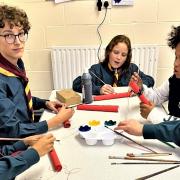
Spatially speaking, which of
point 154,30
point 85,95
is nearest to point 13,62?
point 85,95

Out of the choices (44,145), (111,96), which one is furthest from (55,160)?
(111,96)

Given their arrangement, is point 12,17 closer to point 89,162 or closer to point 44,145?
point 44,145

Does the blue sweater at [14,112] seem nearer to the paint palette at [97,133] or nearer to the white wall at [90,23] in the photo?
the paint palette at [97,133]

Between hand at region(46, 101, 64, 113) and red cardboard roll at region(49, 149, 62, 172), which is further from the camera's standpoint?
hand at region(46, 101, 64, 113)

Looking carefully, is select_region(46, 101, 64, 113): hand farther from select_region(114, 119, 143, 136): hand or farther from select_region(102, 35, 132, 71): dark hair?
select_region(102, 35, 132, 71): dark hair

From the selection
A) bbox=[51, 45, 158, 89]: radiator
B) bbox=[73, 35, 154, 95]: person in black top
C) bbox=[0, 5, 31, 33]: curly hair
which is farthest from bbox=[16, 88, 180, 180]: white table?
bbox=[51, 45, 158, 89]: radiator

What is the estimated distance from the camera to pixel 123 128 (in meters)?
1.08

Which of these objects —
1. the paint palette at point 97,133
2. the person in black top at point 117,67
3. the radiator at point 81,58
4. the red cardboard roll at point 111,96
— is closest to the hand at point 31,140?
the paint palette at point 97,133

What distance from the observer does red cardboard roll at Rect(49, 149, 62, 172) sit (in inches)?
35.1

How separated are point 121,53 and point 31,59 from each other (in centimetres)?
97

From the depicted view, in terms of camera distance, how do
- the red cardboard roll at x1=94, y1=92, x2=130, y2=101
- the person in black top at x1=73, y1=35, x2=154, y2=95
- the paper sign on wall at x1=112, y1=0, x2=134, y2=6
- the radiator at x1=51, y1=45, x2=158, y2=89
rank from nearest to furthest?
1. the red cardboard roll at x1=94, y1=92, x2=130, y2=101
2. the person in black top at x1=73, y1=35, x2=154, y2=95
3. the paper sign on wall at x1=112, y1=0, x2=134, y2=6
4. the radiator at x1=51, y1=45, x2=158, y2=89

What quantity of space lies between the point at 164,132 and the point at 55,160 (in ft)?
1.44

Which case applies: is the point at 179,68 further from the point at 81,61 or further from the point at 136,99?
the point at 81,61

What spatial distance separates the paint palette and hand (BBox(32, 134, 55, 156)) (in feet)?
0.46
